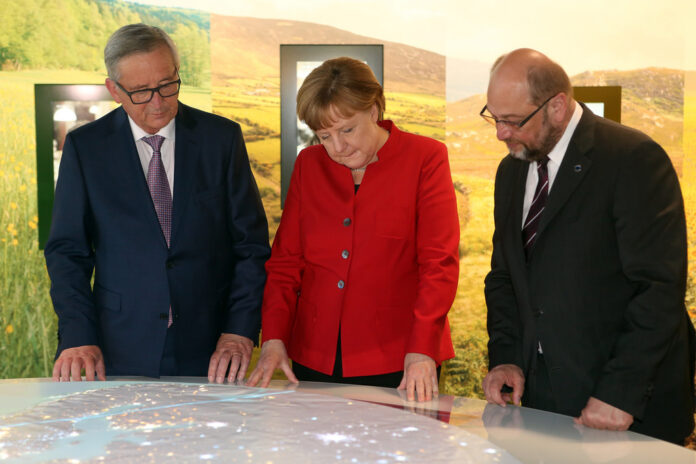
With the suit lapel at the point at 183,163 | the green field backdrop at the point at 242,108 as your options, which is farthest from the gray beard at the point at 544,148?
the green field backdrop at the point at 242,108

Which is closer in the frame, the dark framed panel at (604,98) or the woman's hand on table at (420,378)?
the woman's hand on table at (420,378)

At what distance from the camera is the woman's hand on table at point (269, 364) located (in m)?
1.76

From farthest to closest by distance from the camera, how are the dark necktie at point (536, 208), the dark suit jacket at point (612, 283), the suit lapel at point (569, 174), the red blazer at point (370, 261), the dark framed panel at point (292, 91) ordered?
the dark framed panel at point (292, 91)
the red blazer at point (370, 261)
the dark necktie at point (536, 208)
the suit lapel at point (569, 174)
the dark suit jacket at point (612, 283)

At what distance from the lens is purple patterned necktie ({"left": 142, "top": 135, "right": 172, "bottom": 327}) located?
82.0 inches

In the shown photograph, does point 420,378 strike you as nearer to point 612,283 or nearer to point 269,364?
point 269,364

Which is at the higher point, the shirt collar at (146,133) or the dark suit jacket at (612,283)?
the shirt collar at (146,133)

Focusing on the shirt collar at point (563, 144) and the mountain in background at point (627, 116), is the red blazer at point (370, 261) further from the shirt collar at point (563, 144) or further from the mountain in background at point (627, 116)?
the mountain in background at point (627, 116)

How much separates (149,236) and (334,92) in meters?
0.64

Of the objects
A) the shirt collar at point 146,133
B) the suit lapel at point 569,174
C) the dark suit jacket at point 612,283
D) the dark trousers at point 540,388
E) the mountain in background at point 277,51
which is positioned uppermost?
the mountain in background at point 277,51

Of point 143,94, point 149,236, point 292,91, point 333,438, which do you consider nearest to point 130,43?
point 143,94

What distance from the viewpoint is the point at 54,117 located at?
14.4 feet

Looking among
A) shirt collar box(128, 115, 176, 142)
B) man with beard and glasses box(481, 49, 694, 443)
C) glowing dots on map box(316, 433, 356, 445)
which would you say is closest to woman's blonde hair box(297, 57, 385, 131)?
man with beard and glasses box(481, 49, 694, 443)

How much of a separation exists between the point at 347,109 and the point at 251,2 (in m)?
2.97

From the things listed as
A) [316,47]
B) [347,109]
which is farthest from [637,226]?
[316,47]
